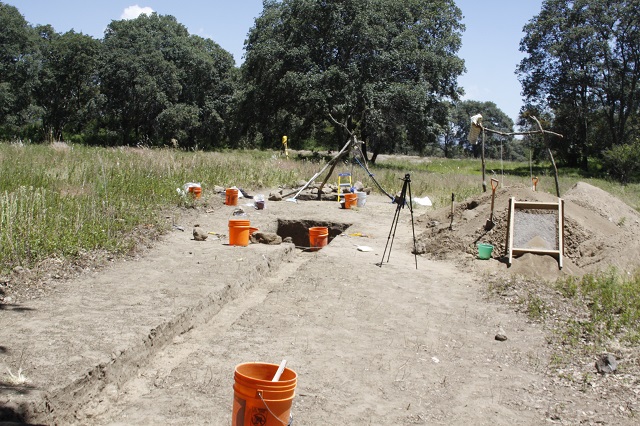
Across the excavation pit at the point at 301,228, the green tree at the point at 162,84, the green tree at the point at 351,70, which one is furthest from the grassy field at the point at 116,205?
the green tree at the point at 162,84

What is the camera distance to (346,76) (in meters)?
26.9

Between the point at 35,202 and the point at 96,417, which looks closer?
the point at 96,417

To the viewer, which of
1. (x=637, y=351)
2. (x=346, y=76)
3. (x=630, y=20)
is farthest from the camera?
(x=630, y=20)

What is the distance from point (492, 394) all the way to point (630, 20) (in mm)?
38788

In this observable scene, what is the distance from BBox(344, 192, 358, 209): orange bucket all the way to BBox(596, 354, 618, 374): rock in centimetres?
919

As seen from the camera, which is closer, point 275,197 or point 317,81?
point 275,197

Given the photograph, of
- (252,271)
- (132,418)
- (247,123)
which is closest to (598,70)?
(247,123)

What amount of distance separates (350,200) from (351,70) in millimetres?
14298

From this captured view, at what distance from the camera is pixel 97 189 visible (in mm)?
9906

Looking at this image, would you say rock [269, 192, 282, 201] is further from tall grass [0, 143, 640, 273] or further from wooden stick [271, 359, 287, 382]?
wooden stick [271, 359, 287, 382]

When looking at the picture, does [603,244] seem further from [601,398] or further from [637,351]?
[601,398]

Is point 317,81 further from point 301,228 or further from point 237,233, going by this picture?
point 237,233

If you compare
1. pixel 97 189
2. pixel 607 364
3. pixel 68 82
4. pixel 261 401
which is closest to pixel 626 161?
pixel 97 189

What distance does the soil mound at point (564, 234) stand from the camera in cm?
874
